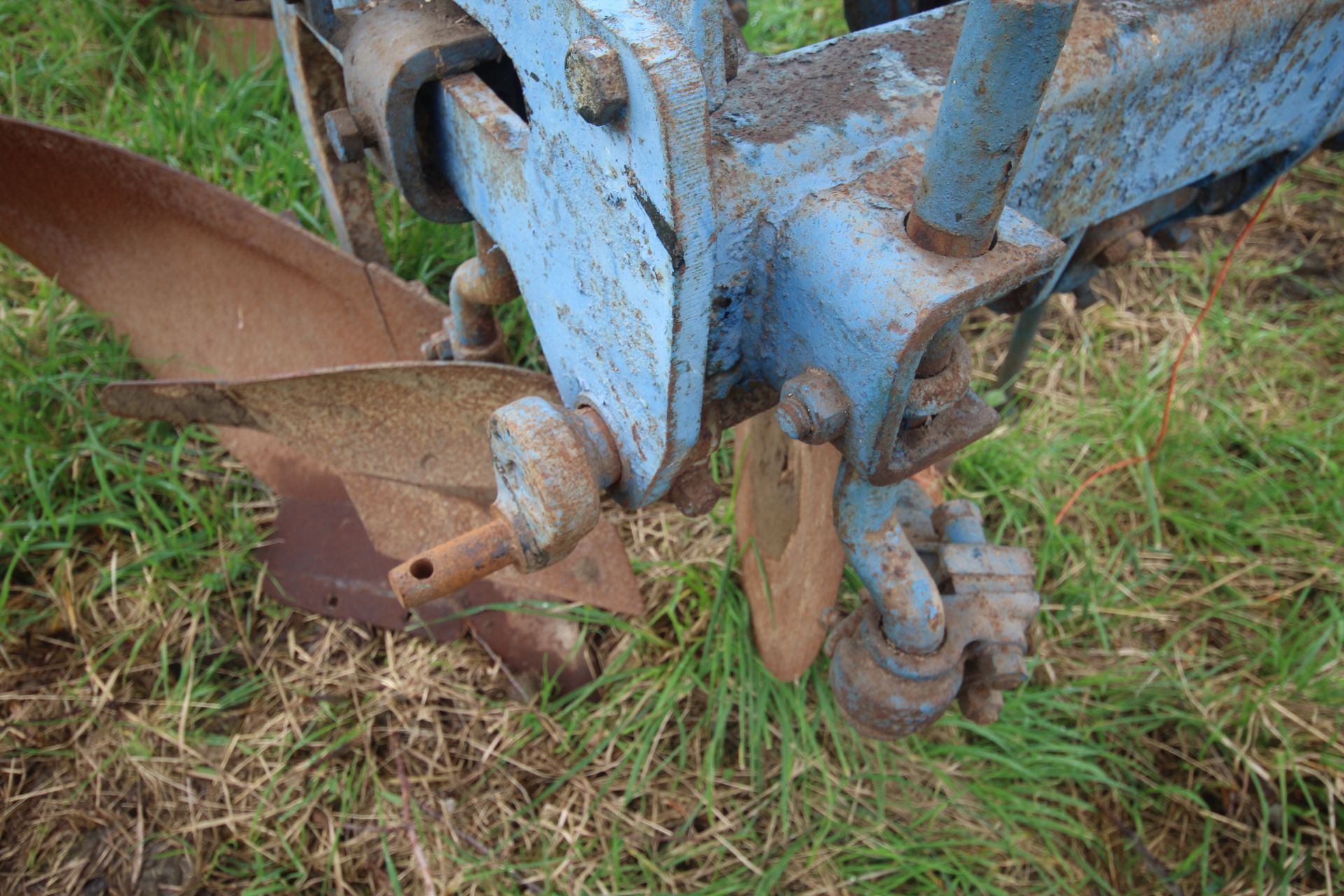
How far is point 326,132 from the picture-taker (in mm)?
1842

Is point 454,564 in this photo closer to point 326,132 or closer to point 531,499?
point 531,499

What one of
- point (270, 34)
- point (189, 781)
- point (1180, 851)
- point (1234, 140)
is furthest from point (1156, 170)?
point (270, 34)

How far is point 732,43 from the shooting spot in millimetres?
1063

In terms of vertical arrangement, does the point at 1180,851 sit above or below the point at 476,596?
below

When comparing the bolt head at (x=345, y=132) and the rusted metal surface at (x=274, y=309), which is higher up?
the bolt head at (x=345, y=132)

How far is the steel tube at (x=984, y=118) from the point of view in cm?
73

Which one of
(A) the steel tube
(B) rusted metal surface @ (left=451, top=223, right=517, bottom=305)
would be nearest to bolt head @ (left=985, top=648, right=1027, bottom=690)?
(A) the steel tube

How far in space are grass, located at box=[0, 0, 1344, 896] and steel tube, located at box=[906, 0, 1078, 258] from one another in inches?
47.6

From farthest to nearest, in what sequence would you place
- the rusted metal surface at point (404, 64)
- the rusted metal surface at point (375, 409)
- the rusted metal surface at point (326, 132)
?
the rusted metal surface at point (326, 132)
the rusted metal surface at point (375, 409)
the rusted metal surface at point (404, 64)

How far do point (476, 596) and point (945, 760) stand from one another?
974 mm

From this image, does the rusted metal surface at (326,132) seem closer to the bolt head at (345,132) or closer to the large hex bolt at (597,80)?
the bolt head at (345,132)

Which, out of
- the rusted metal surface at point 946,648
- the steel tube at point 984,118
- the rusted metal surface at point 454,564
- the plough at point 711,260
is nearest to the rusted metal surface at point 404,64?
the plough at point 711,260

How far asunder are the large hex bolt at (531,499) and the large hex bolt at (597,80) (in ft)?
1.12

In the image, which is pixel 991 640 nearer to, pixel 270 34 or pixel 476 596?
pixel 476 596
